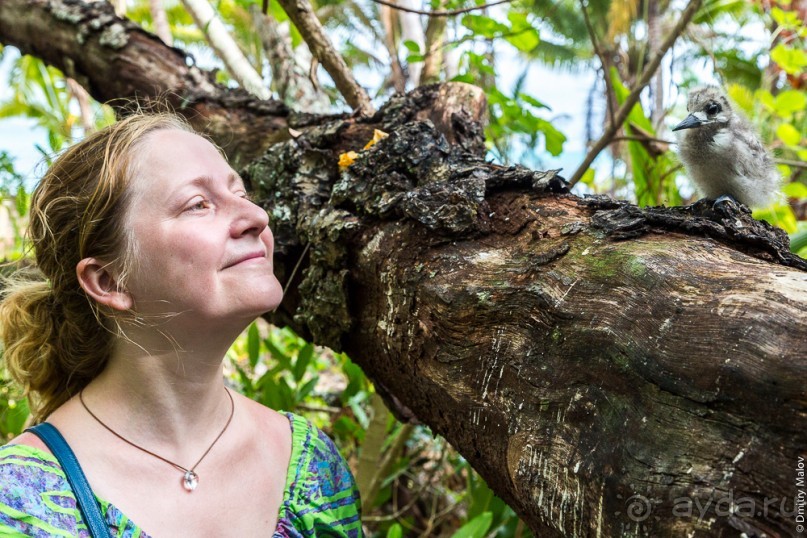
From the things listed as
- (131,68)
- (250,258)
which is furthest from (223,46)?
(250,258)

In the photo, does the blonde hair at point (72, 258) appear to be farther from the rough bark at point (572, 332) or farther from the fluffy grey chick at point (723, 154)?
the fluffy grey chick at point (723, 154)

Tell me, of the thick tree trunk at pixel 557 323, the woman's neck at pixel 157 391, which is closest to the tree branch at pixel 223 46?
the thick tree trunk at pixel 557 323

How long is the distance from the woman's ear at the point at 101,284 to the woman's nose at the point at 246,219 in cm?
33

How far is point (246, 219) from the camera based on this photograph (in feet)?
5.45

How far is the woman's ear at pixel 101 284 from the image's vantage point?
1.68m

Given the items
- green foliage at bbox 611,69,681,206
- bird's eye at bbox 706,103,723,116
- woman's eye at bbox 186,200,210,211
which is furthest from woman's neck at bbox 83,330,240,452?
green foliage at bbox 611,69,681,206

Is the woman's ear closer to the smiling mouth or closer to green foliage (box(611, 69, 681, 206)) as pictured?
the smiling mouth

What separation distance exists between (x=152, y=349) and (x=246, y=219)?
0.41 meters

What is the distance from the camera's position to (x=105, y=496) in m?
1.52

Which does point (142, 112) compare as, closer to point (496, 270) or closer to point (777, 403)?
point (496, 270)

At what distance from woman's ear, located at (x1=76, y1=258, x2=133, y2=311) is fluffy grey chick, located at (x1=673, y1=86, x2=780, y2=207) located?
1657mm

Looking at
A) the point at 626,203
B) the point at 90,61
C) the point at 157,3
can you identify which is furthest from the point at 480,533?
the point at 157,3

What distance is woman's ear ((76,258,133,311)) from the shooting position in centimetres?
168

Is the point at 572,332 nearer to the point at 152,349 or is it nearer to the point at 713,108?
the point at 152,349
